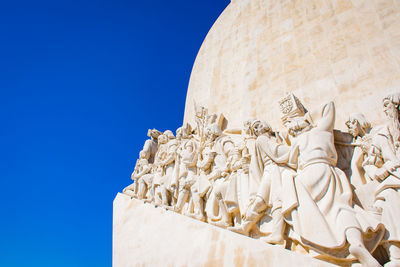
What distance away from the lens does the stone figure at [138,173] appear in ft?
23.3

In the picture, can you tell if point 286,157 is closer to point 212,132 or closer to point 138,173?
point 212,132

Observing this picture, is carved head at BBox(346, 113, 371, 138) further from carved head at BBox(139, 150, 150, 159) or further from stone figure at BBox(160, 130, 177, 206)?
carved head at BBox(139, 150, 150, 159)

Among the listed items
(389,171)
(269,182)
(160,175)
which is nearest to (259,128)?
(269,182)

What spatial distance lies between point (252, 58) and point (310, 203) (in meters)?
4.19

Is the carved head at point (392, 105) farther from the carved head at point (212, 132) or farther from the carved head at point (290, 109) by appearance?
the carved head at point (212, 132)

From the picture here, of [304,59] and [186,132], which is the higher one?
[304,59]

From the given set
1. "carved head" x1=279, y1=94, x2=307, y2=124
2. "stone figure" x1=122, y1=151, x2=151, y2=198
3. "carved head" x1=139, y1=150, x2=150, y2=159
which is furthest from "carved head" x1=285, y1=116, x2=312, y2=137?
"carved head" x1=139, y1=150, x2=150, y2=159

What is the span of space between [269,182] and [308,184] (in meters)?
0.58

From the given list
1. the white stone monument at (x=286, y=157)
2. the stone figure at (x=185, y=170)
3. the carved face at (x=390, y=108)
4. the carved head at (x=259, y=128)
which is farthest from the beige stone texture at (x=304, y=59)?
the stone figure at (x=185, y=170)

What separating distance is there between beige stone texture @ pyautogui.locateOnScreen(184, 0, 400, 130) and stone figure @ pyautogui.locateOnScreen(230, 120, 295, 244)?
1097 millimetres

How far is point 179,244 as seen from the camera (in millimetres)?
4215

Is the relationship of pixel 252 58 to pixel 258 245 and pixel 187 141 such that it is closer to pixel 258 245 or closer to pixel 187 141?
pixel 187 141

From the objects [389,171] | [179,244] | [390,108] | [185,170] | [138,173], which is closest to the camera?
[389,171]

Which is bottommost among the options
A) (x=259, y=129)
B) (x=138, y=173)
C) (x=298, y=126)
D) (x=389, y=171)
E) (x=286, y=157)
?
(x=389, y=171)
